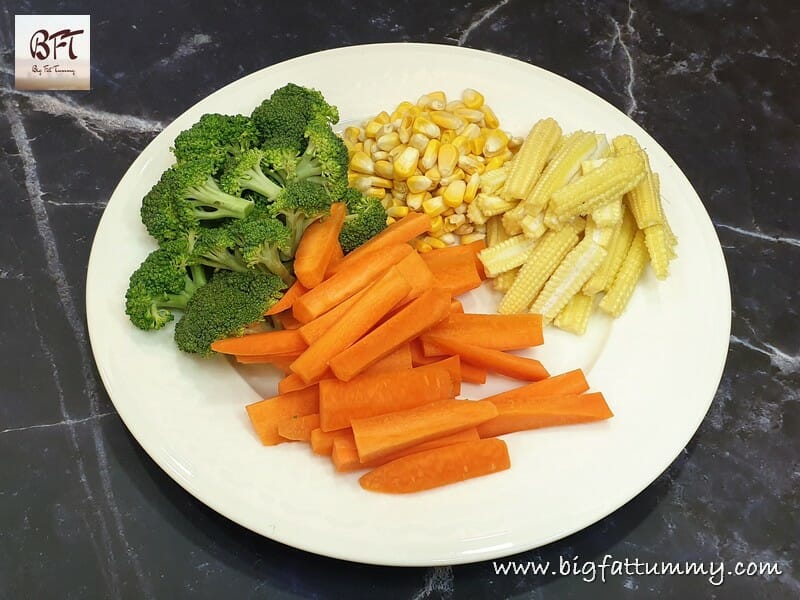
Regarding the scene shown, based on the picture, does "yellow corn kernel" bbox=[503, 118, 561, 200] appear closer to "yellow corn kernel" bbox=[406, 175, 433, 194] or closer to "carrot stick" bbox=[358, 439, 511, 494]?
"yellow corn kernel" bbox=[406, 175, 433, 194]

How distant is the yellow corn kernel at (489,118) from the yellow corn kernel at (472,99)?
23mm

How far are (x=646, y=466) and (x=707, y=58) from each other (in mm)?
2073

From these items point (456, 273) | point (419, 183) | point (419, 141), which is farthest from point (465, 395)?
point (419, 141)

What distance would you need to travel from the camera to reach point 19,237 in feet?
9.03

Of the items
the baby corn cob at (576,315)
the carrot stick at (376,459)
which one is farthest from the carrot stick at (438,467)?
the baby corn cob at (576,315)

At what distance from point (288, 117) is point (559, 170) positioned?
2.85ft

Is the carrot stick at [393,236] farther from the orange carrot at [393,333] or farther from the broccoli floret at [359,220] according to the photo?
the orange carrot at [393,333]

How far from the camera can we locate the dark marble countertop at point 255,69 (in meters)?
2.15

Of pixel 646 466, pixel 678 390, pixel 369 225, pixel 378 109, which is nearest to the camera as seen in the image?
pixel 646 466

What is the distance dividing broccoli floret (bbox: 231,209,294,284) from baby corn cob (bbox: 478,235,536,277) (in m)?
0.65

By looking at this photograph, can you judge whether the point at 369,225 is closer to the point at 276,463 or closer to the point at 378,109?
the point at 378,109

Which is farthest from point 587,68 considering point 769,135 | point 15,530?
point 15,530

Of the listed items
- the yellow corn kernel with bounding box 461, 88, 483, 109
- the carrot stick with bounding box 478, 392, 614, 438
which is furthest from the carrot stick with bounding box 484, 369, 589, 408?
the yellow corn kernel with bounding box 461, 88, 483, 109

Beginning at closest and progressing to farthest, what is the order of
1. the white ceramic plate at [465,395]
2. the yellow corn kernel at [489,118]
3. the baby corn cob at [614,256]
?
A: 1. the white ceramic plate at [465,395]
2. the baby corn cob at [614,256]
3. the yellow corn kernel at [489,118]
